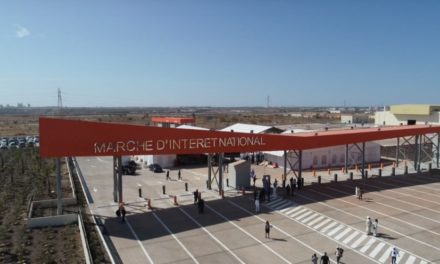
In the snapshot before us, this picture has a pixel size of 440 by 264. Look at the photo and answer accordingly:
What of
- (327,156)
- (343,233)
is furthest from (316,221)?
(327,156)

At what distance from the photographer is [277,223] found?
2827cm

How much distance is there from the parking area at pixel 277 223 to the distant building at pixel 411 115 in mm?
28720

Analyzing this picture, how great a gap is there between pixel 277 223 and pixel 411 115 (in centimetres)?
5370

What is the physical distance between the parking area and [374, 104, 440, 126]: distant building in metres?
28.7

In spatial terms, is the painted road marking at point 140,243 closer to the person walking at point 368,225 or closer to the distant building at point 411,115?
the person walking at point 368,225

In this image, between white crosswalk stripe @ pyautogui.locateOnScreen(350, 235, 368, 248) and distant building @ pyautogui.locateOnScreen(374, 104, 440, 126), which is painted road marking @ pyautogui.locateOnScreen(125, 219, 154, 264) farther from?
distant building @ pyautogui.locateOnScreen(374, 104, 440, 126)

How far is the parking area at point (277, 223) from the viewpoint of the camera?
22.8m

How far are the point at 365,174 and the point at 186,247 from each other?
28.8m

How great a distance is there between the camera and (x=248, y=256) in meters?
22.4

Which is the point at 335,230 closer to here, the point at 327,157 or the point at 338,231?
the point at 338,231

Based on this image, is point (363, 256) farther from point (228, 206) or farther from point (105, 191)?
point (105, 191)

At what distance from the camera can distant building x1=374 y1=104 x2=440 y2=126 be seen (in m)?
67.0

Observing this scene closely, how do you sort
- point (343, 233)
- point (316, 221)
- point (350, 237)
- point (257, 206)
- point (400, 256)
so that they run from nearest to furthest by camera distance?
point (400, 256)
point (350, 237)
point (343, 233)
point (316, 221)
point (257, 206)

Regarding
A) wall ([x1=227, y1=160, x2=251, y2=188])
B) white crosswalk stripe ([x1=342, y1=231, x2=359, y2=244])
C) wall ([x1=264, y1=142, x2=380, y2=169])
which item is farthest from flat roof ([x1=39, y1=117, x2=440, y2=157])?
wall ([x1=264, y1=142, x2=380, y2=169])
